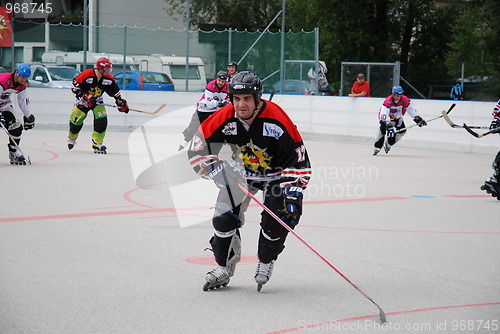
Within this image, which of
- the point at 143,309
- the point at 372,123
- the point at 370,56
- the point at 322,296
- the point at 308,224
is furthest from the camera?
the point at 370,56

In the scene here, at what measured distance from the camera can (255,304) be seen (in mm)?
4844

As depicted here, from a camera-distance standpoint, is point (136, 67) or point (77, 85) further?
point (136, 67)

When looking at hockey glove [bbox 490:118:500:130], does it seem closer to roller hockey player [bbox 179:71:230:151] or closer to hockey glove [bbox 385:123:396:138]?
hockey glove [bbox 385:123:396:138]

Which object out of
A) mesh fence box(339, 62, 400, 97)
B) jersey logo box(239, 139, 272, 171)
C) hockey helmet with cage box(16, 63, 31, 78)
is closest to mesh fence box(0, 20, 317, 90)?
mesh fence box(339, 62, 400, 97)

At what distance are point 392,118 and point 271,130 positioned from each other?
11976 mm

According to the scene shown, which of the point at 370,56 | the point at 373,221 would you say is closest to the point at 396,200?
the point at 373,221

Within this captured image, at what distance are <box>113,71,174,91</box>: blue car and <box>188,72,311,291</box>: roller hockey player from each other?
17.0 meters

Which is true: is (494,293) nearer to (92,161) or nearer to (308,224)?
(308,224)

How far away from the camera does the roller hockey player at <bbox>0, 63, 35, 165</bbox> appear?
1182 cm

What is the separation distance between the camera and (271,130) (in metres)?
5.12

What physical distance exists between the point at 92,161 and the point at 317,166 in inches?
153

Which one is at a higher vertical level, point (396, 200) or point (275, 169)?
point (275, 169)

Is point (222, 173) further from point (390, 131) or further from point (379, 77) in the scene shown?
point (379, 77)

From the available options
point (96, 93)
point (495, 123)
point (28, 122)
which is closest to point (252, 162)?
point (495, 123)
